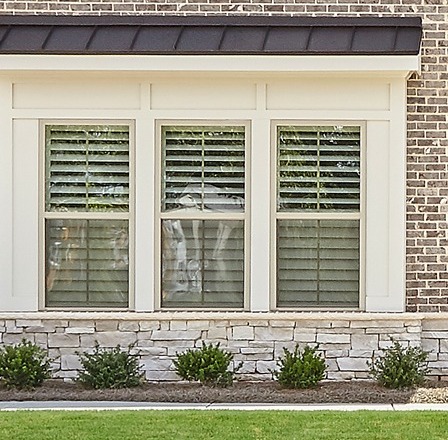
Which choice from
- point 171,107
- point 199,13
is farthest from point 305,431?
point 199,13

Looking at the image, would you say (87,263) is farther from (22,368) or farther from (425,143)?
(425,143)

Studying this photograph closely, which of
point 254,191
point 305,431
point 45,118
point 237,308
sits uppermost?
point 45,118

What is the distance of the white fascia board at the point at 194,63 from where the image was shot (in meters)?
11.2

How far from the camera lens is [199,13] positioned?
39.0ft

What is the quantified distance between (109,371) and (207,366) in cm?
94

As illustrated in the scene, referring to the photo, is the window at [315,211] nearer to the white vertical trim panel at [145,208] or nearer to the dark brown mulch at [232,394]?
the dark brown mulch at [232,394]

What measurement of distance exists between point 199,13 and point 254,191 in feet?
6.26

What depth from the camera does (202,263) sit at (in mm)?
11914

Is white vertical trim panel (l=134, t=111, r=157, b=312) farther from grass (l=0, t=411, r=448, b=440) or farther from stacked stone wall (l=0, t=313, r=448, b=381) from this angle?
grass (l=0, t=411, r=448, b=440)

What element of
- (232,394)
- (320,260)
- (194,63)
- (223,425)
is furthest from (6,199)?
(223,425)

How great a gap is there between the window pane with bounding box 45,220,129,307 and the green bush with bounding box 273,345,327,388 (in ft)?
6.02

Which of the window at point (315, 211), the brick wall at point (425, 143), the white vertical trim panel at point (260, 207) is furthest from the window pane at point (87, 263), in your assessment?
the brick wall at point (425, 143)

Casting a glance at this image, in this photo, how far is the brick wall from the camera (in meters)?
11.8

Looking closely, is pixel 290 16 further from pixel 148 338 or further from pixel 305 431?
pixel 305 431
